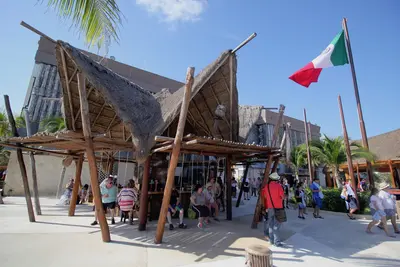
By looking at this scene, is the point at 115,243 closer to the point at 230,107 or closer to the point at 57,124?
the point at 230,107

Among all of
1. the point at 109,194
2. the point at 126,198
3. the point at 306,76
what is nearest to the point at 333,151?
the point at 306,76

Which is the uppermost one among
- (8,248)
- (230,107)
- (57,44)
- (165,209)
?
(57,44)

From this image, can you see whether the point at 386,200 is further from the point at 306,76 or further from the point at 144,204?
the point at 144,204

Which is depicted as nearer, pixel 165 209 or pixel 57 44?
pixel 165 209

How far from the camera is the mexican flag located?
345 inches

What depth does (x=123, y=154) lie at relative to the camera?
63.9ft

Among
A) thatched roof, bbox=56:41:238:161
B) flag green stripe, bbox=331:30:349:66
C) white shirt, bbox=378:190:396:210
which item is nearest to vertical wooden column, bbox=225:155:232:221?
thatched roof, bbox=56:41:238:161

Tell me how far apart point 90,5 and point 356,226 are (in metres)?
9.94

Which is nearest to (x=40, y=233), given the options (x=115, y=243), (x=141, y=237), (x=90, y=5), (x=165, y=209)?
(x=115, y=243)

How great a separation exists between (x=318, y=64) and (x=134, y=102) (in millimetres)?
7341

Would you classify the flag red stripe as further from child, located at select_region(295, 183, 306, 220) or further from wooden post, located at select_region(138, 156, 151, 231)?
wooden post, located at select_region(138, 156, 151, 231)

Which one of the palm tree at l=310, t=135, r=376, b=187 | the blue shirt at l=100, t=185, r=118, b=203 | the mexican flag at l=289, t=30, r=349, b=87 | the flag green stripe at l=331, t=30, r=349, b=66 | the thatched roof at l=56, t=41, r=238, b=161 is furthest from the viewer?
the palm tree at l=310, t=135, r=376, b=187

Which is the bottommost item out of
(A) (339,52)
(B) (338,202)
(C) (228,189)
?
(B) (338,202)

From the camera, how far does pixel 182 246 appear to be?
532 centimetres
